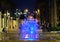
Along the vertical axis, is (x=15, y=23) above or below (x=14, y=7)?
below

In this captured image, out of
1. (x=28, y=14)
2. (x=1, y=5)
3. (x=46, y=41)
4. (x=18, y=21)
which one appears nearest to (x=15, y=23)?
(x=18, y=21)

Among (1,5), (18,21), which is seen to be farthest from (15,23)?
(1,5)

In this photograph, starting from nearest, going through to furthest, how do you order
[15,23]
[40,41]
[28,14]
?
[40,41] < [28,14] < [15,23]

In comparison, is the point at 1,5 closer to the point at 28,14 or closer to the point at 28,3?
the point at 28,3

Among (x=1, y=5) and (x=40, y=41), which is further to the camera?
(x=1, y=5)

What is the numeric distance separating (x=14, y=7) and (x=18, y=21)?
21.6ft

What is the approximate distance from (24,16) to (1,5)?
10409 mm

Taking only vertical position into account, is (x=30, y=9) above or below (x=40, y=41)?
above

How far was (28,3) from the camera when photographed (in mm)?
32500

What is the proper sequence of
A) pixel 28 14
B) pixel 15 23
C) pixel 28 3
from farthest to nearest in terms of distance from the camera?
pixel 15 23 → pixel 28 14 → pixel 28 3

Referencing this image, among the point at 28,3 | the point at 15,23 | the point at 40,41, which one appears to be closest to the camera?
the point at 40,41

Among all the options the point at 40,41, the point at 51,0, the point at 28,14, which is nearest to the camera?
the point at 40,41

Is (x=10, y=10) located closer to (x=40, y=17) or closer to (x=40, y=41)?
(x=40, y=17)

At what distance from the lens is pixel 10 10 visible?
107ft
